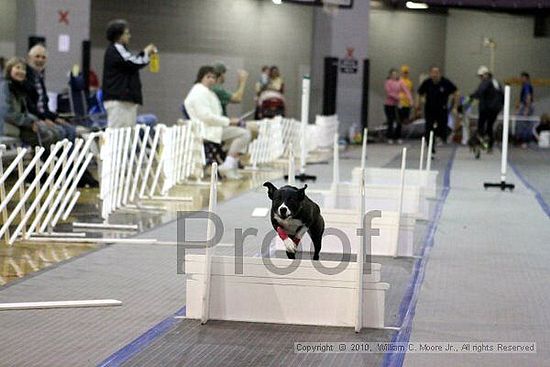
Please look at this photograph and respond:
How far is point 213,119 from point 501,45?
656 inches

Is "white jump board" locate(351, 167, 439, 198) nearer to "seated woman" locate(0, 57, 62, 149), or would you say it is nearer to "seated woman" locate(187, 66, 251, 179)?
"seated woman" locate(187, 66, 251, 179)

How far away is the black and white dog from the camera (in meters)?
5.45

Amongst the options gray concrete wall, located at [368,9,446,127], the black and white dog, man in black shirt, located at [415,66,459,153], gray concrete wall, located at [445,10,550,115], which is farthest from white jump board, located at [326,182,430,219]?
gray concrete wall, located at [445,10,550,115]

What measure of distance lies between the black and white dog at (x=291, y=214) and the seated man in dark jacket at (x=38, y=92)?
4.98m

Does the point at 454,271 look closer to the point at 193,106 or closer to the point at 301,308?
the point at 301,308

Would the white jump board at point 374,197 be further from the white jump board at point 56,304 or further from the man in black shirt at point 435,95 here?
the man in black shirt at point 435,95

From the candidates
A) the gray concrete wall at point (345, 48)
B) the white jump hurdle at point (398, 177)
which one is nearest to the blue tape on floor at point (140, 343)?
the white jump hurdle at point (398, 177)

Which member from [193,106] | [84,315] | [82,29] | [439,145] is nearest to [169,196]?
[193,106]

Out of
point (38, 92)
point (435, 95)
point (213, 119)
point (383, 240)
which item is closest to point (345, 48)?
point (435, 95)

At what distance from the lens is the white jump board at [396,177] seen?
10.1 metres

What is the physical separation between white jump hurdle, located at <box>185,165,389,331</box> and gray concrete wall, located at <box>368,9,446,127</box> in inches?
854

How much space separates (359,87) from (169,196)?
42.1 feet

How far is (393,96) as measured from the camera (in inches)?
909

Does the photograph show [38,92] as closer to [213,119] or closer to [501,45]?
[213,119]
